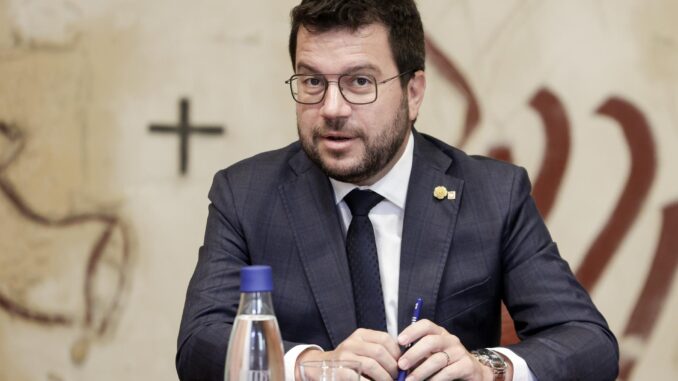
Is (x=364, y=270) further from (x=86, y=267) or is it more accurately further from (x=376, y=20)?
(x=86, y=267)

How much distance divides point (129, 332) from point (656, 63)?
1.92 meters

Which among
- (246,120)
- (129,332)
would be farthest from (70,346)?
(246,120)

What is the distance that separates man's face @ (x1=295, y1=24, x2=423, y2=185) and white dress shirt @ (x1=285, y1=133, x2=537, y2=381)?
0.08 metres

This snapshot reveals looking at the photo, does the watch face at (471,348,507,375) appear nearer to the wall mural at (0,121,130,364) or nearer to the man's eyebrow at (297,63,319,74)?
the man's eyebrow at (297,63,319,74)

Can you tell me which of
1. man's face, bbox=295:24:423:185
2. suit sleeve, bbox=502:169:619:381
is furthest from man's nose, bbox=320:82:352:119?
suit sleeve, bbox=502:169:619:381

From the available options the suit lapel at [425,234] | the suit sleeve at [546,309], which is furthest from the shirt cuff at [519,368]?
the suit lapel at [425,234]

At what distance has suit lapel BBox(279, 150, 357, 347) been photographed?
6.93ft

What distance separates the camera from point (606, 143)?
A: 325cm

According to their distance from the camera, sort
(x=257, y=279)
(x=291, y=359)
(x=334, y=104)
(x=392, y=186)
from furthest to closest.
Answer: (x=392, y=186)
(x=334, y=104)
(x=291, y=359)
(x=257, y=279)

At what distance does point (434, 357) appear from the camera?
1760mm

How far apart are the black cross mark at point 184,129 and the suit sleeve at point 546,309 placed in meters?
1.29

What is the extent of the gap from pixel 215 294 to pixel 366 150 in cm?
44

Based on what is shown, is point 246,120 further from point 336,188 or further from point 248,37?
point 336,188

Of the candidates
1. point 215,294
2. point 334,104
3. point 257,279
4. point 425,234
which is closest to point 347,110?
point 334,104
